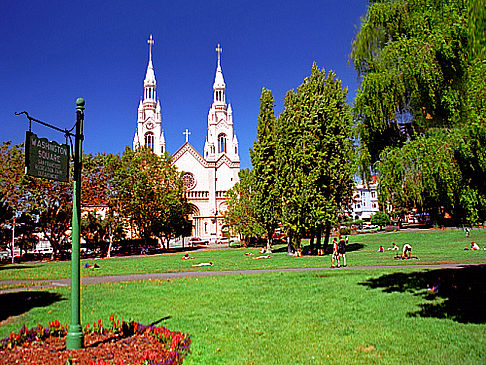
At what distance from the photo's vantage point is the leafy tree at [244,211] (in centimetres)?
4299

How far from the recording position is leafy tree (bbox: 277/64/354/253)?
27578 millimetres

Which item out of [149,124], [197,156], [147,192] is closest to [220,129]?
[197,156]

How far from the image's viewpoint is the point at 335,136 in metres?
30.0

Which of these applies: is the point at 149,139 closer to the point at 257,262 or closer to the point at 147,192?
the point at 147,192

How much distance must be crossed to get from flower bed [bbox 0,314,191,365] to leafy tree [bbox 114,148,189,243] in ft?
115

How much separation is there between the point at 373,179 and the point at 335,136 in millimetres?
19637

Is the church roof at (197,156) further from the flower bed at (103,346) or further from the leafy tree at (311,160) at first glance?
the flower bed at (103,346)

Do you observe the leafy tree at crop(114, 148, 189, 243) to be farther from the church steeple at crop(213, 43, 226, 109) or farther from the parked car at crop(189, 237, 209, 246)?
the church steeple at crop(213, 43, 226, 109)

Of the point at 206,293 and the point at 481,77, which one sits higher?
the point at 481,77

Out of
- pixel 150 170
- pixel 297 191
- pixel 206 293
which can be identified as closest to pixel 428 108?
pixel 206 293

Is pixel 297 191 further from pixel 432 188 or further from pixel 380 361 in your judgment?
pixel 380 361

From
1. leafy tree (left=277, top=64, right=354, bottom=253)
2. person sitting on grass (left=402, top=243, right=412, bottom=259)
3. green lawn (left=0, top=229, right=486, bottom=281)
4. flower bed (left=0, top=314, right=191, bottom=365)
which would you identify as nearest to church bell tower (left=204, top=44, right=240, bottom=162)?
green lawn (left=0, top=229, right=486, bottom=281)

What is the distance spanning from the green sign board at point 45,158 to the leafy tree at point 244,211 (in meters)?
33.1

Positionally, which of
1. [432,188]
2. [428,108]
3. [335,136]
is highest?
[335,136]
